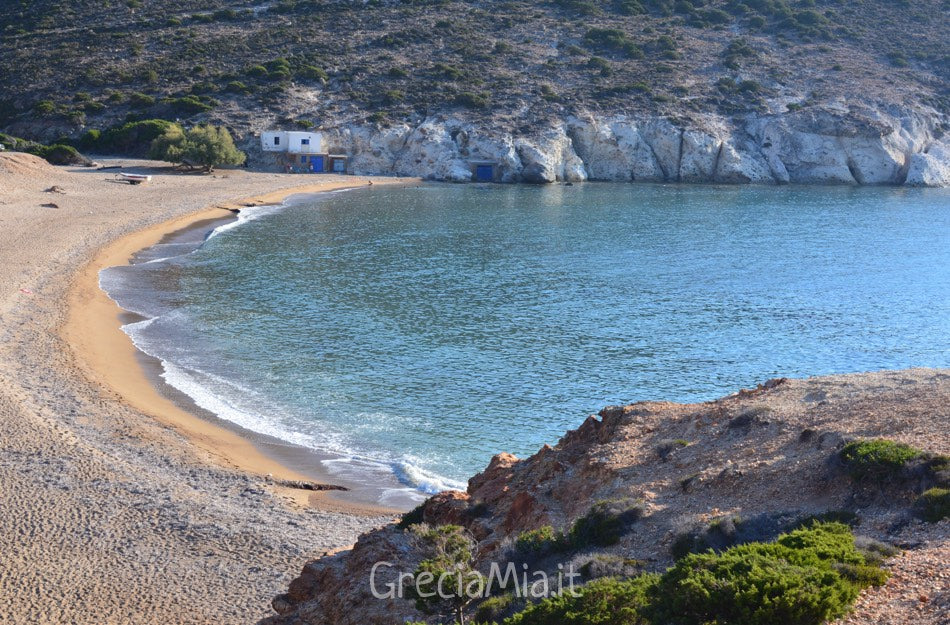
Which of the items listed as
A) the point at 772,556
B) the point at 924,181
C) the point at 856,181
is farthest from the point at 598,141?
the point at 772,556

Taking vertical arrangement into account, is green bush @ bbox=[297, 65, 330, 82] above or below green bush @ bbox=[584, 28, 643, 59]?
below

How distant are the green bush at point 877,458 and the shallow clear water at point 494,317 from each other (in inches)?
357

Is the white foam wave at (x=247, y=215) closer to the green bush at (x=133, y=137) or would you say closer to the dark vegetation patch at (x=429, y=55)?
the green bush at (x=133, y=137)

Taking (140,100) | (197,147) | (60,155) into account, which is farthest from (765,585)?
(140,100)

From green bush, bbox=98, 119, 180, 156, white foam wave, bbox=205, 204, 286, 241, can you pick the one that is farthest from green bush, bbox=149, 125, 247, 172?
white foam wave, bbox=205, 204, 286, 241

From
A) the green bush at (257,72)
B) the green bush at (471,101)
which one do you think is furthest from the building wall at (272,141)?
the green bush at (471,101)

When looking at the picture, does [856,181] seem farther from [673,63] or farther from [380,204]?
[380,204]

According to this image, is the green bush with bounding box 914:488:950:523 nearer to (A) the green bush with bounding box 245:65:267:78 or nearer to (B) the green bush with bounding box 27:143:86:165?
(B) the green bush with bounding box 27:143:86:165

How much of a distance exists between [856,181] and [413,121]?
46.6 m

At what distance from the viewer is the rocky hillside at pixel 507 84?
8200 cm

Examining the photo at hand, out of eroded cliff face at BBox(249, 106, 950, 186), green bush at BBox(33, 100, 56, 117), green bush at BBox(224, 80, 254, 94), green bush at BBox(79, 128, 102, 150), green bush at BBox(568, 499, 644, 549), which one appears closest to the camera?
green bush at BBox(568, 499, 644, 549)
